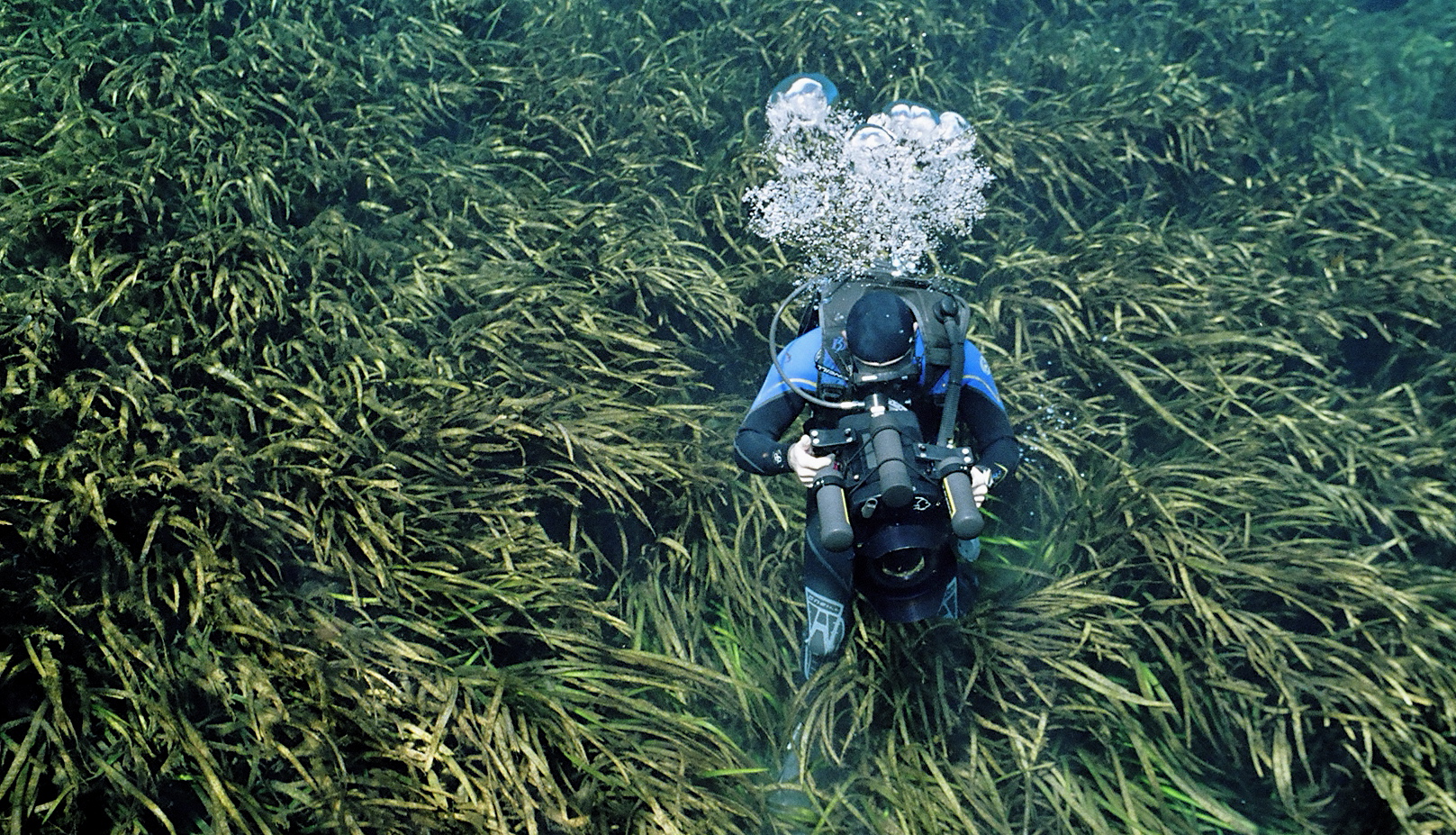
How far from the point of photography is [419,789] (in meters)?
2.53

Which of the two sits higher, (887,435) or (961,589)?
(887,435)

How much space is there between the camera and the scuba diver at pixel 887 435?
2451 millimetres

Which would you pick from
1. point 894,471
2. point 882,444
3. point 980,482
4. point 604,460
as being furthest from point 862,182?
point 894,471

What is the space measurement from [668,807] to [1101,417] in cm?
291

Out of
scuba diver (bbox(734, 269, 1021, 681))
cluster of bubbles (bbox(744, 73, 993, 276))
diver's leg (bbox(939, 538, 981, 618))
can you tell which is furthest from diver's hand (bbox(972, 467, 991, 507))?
cluster of bubbles (bbox(744, 73, 993, 276))

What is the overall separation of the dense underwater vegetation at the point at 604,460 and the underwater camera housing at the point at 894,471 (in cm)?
56

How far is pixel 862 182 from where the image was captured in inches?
199

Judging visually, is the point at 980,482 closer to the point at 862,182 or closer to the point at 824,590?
the point at 824,590

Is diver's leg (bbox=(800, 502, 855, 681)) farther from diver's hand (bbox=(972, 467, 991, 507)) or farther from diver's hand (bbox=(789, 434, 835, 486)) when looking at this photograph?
diver's hand (bbox=(972, 467, 991, 507))

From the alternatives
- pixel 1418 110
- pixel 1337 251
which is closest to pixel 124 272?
pixel 1337 251

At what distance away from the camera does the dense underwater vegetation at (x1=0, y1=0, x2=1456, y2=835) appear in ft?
8.65

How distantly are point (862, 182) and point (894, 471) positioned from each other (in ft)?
10.3

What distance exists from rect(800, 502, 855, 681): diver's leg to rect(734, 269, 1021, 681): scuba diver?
0.01 metres

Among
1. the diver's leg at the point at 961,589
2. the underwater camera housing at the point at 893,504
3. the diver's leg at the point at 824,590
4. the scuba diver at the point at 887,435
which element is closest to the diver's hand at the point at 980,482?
the scuba diver at the point at 887,435
